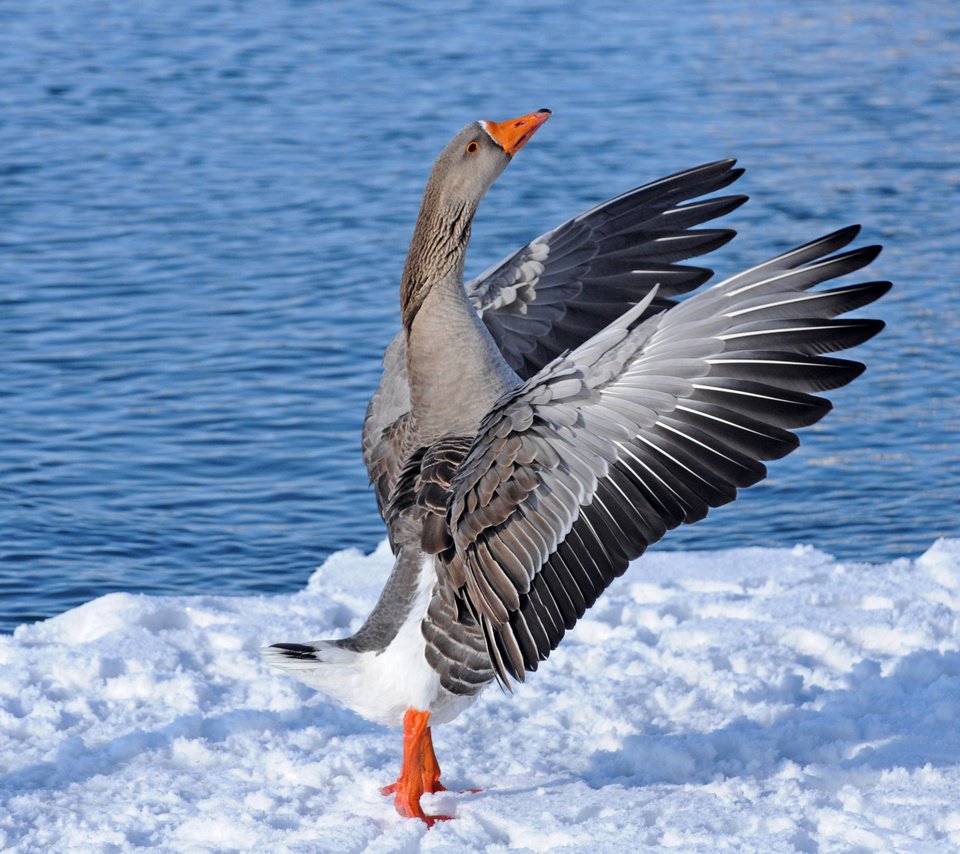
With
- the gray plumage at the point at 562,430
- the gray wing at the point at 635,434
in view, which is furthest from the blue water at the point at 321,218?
the gray wing at the point at 635,434

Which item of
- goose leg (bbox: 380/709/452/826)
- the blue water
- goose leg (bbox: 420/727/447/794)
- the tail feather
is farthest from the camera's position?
the blue water

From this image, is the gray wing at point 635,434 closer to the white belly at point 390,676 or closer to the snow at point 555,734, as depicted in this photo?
the white belly at point 390,676

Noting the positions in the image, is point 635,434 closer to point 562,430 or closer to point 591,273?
point 562,430

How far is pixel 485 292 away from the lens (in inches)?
284

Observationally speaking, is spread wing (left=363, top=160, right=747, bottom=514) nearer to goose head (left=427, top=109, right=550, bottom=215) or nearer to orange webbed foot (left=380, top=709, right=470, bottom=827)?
goose head (left=427, top=109, right=550, bottom=215)

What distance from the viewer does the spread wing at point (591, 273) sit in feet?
23.4

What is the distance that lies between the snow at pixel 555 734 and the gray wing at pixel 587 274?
4.95 feet

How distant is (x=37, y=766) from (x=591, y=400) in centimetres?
266

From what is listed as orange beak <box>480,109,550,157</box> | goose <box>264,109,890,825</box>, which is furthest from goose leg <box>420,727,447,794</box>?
orange beak <box>480,109,550,157</box>

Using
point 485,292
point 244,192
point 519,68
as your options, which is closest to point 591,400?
point 485,292

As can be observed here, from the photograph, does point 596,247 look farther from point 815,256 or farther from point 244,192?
point 244,192

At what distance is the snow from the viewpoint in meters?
5.66

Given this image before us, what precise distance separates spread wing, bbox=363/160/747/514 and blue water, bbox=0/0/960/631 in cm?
301

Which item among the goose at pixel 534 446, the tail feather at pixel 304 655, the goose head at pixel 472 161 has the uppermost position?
the goose head at pixel 472 161
